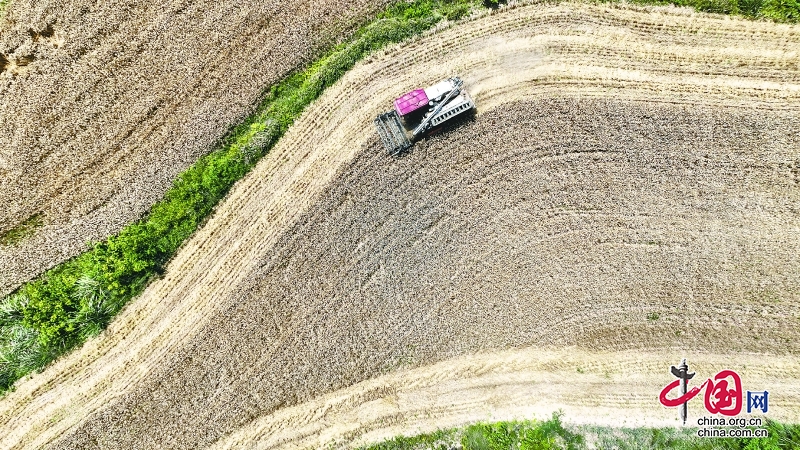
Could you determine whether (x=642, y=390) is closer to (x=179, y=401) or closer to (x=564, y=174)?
(x=564, y=174)

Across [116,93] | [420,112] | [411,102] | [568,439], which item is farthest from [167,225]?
[568,439]

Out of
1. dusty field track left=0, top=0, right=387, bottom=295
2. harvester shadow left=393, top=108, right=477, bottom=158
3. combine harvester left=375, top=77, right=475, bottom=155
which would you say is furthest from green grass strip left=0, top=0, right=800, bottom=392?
harvester shadow left=393, top=108, right=477, bottom=158

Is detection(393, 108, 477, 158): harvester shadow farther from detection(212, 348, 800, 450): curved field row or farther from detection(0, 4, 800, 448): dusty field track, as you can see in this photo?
detection(212, 348, 800, 450): curved field row

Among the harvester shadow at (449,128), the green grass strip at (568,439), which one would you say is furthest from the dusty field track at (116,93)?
the green grass strip at (568,439)

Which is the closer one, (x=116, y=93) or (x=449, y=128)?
(x=449, y=128)

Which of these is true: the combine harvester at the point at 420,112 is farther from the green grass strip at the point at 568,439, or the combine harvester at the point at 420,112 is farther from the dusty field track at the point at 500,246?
the green grass strip at the point at 568,439

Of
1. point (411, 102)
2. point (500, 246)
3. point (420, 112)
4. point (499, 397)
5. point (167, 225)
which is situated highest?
point (420, 112)

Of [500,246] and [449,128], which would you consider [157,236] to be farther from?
[500,246]
